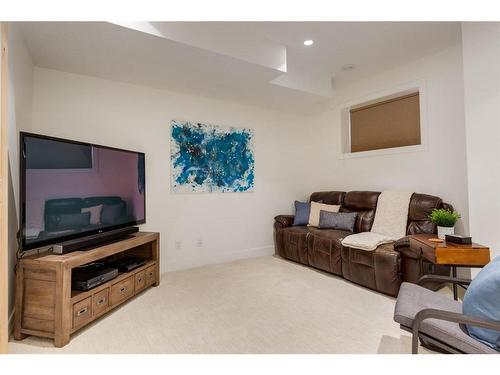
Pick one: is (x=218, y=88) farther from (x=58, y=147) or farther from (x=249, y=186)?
(x=58, y=147)

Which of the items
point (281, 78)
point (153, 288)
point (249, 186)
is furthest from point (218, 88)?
point (153, 288)

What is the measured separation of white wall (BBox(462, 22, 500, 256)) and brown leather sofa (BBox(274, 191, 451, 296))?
0.58 metres

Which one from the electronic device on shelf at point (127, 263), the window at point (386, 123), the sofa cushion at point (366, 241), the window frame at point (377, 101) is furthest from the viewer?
the window at point (386, 123)

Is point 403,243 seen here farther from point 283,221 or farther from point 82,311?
point 82,311

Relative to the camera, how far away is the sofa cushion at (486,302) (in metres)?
1.25

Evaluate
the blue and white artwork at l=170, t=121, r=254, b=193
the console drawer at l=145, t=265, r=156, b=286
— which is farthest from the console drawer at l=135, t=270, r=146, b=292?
the blue and white artwork at l=170, t=121, r=254, b=193

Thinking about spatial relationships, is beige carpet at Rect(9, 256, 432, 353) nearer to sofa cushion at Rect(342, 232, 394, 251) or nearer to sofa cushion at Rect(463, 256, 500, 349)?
sofa cushion at Rect(342, 232, 394, 251)

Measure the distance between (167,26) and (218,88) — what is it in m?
1.21

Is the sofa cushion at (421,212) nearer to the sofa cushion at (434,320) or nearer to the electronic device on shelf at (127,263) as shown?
the sofa cushion at (434,320)

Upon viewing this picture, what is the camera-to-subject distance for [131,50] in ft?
8.04

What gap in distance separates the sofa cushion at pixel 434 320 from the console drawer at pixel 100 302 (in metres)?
2.14

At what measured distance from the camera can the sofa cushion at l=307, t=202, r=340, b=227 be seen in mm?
3896

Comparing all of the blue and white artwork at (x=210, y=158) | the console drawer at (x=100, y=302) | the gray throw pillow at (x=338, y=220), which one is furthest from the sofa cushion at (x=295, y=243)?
the console drawer at (x=100, y=302)
